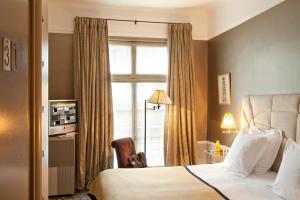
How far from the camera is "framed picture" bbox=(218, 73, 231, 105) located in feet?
14.4

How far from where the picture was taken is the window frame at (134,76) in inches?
191

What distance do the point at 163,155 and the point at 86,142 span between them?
141 centimetres

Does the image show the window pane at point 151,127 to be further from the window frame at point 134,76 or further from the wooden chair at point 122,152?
the wooden chair at point 122,152

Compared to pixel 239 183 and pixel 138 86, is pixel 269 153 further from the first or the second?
pixel 138 86

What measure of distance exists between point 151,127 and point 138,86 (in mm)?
793

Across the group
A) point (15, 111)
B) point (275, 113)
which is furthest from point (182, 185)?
point (15, 111)

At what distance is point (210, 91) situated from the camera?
16.8 feet

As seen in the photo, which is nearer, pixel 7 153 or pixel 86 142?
pixel 7 153

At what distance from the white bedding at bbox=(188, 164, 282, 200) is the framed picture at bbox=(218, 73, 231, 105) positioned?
4.76ft

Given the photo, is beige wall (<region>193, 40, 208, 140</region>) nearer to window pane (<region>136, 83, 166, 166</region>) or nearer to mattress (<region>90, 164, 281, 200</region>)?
window pane (<region>136, 83, 166, 166</region>)

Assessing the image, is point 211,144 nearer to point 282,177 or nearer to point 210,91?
point 210,91

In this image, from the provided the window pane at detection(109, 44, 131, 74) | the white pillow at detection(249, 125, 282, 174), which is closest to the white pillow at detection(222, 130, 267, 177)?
the white pillow at detection(249, 125, 282, 174)

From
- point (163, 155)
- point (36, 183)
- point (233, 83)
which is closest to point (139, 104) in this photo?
point (163, 155)

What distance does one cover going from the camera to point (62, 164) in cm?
415
